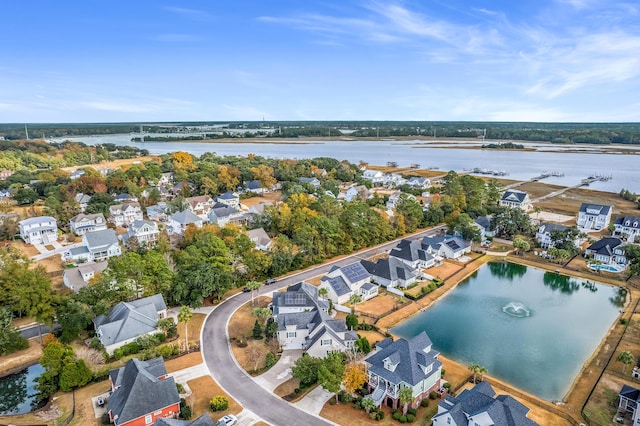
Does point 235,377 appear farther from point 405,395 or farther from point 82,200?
point 82,200

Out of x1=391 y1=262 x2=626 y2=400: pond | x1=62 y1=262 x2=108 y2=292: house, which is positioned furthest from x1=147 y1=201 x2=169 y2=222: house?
x1=391 y1=262 x2=626 y2=400: pond

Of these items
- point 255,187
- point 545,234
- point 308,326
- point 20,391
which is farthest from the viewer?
point 255,187

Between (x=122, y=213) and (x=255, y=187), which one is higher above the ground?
(x=255, y=187)

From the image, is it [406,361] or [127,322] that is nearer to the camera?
[406,361]

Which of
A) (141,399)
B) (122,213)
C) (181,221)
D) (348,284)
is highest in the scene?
(181,221)

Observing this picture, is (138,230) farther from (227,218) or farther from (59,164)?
(59,164)

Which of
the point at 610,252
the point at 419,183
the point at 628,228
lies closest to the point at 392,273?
the point at 610,252

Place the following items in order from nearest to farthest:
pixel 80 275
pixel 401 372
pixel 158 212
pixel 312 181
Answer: pixel 401 372 < pixel 80 275 < pixel 158 212 < pixel 312 181
